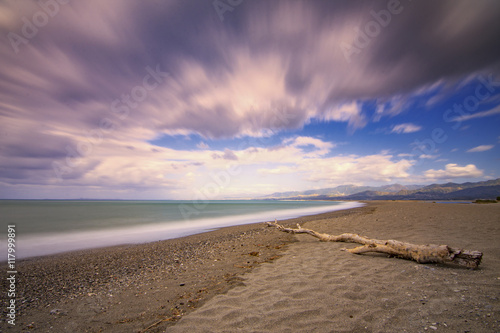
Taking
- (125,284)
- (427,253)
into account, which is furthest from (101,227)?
(427,253)

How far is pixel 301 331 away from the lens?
116 inches

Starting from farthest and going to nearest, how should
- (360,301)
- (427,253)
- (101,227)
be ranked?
(101,227)
(427,253)
(360,301)

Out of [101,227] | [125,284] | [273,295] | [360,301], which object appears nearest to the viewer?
[360,301]

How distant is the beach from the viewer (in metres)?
3.09

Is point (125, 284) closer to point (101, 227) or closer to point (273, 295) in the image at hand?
point (273, 295)

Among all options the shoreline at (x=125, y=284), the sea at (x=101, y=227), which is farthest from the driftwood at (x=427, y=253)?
the sea at (x=101, y=227)

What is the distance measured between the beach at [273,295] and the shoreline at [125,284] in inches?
1.2

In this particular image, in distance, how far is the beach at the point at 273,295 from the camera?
3.09 meters

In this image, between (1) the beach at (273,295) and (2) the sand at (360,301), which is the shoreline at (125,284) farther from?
(2) the sand at (360,301)

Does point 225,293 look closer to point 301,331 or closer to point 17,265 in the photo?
point 301,331

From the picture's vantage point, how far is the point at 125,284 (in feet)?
19.1

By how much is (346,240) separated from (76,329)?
27.2 ft

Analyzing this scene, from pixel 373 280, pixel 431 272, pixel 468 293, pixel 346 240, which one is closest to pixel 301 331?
pixel 373 280

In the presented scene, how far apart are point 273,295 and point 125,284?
4.50m
